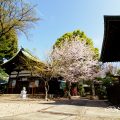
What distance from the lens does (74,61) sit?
35812 millimetres

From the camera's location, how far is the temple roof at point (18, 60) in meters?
34.6

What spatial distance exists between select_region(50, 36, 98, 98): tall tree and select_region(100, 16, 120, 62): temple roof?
12472mm

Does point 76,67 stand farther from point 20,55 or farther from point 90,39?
point 90,39

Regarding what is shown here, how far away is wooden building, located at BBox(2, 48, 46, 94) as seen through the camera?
117 ft

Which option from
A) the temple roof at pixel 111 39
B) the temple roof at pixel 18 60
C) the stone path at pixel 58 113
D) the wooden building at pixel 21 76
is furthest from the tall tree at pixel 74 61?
the stone path at pixel 58 113

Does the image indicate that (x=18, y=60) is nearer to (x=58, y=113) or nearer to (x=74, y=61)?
(x=74, y=61)

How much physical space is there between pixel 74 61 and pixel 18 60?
336 inches

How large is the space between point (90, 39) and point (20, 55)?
16.5 meters

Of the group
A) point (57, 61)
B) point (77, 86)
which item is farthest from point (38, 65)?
point (77, 86)

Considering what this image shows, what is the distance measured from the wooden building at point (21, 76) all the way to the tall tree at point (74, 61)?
3.87 m

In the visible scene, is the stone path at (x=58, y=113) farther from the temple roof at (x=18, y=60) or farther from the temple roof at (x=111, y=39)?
the temple roof at (x=18, y=60)

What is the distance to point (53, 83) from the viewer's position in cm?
3731

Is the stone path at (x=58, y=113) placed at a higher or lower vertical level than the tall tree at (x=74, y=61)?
lower

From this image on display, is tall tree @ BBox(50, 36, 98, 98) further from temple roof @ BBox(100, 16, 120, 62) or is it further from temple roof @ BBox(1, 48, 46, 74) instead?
temple roof @ BBox(100, 16, 120, 62)
